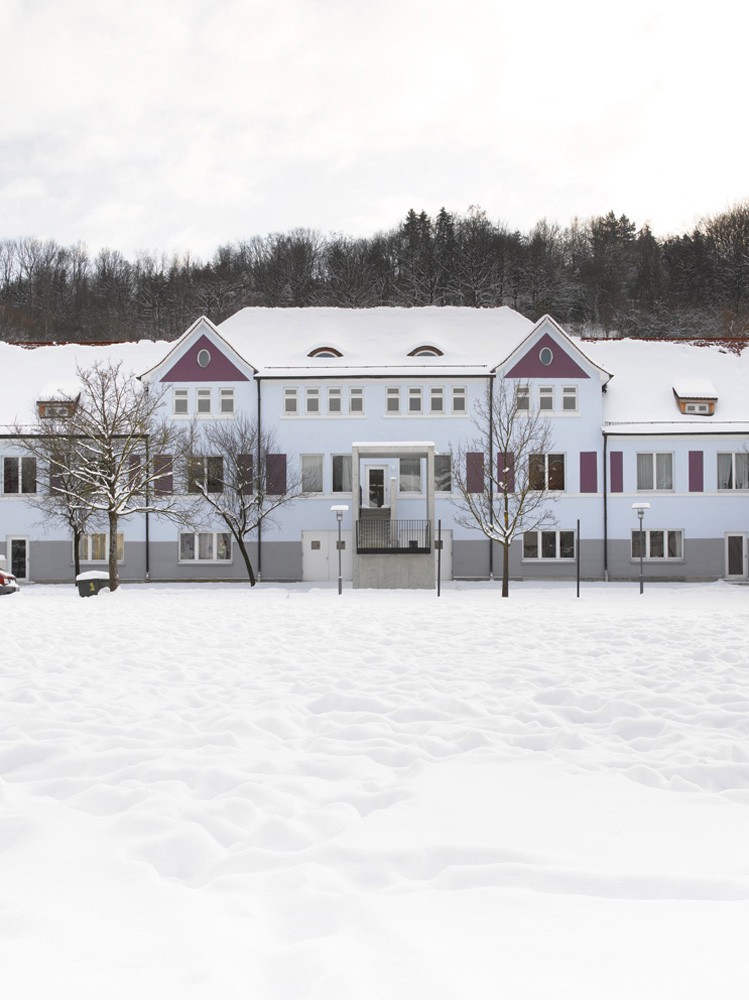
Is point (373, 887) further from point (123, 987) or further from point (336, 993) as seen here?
point (123, 987)

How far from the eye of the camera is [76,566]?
3744 centimetres

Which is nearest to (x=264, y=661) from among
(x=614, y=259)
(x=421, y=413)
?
(x=421, y=413)

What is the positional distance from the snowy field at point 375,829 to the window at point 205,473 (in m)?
25.6

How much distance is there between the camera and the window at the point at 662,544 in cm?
3769

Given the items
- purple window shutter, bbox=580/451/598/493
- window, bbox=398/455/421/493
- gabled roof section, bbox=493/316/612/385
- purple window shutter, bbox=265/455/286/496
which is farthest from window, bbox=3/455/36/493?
purple window shutter, bbox=580/451/598/493

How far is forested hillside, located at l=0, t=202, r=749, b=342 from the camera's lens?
256ft

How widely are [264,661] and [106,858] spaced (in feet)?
21.5

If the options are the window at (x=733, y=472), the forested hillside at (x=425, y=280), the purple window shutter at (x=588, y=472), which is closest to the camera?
the purple window shutter at (x=588, y=472)

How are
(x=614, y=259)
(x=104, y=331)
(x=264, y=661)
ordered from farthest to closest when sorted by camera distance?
(x=614, y=259), (x=104, y=331), (x=264, y=661)

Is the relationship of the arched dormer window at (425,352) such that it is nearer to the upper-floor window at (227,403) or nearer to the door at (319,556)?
the upper-floor window at (227,403)

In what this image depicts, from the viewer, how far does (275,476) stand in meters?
37.8

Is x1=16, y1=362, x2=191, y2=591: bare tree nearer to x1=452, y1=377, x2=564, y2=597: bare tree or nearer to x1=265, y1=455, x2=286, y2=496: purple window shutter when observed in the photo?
x1=265, y1=455, x2=286, y2=496: purple window shutter

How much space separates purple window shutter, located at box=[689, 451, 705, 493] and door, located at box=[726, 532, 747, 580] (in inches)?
99.1

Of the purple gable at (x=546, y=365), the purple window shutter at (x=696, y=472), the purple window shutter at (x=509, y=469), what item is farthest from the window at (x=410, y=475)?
the purple window shutter at (x=696, y=472)
